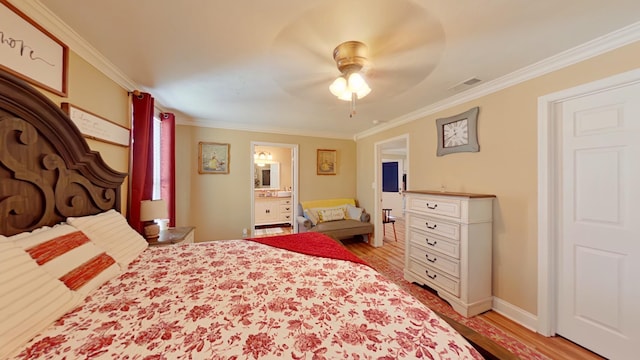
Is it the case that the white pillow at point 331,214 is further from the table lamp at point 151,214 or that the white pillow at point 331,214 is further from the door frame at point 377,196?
the table lamp at point 151,214

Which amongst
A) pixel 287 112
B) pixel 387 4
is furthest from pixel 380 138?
pixel 387 4

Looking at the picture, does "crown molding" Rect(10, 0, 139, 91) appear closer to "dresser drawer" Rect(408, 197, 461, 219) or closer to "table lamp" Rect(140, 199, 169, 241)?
"table lamp" Rect(140, 199, 169, 241)

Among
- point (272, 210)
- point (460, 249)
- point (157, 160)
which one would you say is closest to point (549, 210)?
point (460, 249)

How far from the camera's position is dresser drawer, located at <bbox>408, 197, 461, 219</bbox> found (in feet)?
7.18

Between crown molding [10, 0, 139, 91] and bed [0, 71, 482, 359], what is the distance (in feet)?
1.71

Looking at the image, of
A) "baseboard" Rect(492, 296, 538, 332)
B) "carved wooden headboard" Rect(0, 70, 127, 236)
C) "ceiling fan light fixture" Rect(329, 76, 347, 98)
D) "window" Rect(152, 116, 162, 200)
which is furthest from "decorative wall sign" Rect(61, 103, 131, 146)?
"baseboard" Rect(492, 296, 538, 332)

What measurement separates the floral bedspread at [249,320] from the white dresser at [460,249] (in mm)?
1332

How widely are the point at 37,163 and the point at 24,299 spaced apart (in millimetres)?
835

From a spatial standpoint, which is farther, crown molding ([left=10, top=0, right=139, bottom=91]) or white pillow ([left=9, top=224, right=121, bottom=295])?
crown molding ([left=10, top=0, right=139, bottom=91])

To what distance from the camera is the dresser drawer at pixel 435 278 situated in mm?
2193

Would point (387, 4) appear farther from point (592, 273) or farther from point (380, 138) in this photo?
point (380, 138)

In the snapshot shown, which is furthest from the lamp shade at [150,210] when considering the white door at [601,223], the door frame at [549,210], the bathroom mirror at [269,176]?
the bathroom mirror at [269,176]

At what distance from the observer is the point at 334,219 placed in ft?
14.0

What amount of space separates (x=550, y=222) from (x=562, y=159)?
534 mm
